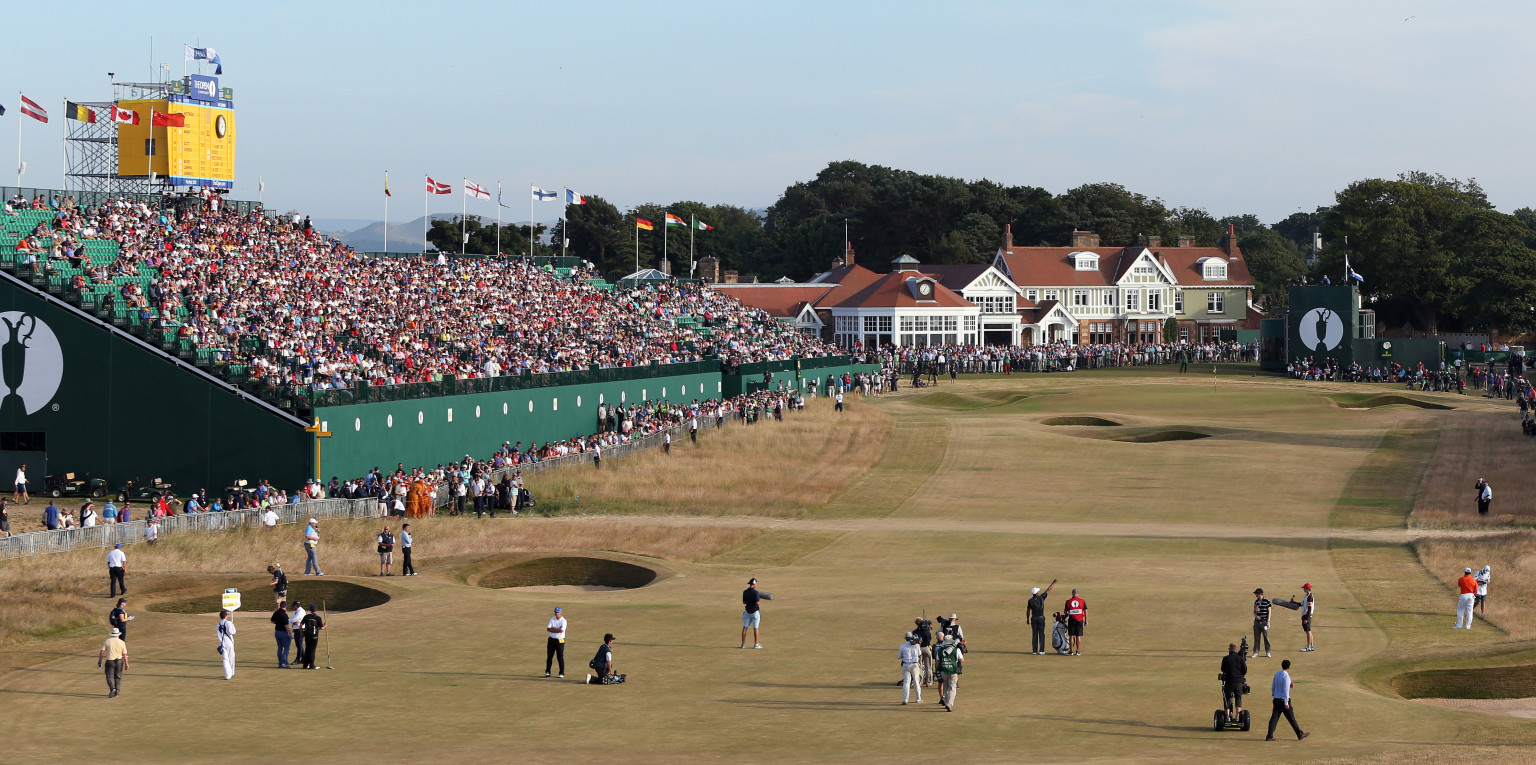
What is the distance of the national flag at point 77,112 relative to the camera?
5928 cm

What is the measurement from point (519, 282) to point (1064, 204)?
92180mm

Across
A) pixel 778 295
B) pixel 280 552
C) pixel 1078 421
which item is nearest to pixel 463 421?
pixel 280 552

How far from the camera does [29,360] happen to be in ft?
159

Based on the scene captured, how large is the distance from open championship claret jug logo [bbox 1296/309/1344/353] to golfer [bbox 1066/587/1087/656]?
81.1 metres

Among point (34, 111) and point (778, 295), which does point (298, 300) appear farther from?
point (778, 295)

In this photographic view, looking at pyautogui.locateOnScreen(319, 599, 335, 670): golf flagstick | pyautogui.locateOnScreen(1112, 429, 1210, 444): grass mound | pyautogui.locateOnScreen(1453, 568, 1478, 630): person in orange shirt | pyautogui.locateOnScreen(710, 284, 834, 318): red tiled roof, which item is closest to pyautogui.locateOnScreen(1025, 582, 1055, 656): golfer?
pyautogui.locateOnScreen(1453, 568, 1478, 630): person in orange shirt

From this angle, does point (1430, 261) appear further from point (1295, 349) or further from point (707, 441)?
point (707, 441)

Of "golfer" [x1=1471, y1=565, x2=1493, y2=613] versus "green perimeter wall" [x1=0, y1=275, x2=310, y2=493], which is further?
"green perimeter wall" [x1=0, y1=275, x2=310, y2=493]

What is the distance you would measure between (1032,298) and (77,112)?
8398cm

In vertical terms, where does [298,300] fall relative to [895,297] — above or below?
below

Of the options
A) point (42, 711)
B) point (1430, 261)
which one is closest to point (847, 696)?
point (42, 711)

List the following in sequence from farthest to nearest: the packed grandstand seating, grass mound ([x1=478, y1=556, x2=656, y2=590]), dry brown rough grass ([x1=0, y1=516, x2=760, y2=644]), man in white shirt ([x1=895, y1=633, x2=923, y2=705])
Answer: the packed grandstand seating < grass mound ([x1=478, y1=556, x2=656, y2=590]) < dry brown rough grass ([x1=0, y1=516, x2=760, y2=644]) < man in white shirt ([x1=895, y1=633, x2=923, y2=705])

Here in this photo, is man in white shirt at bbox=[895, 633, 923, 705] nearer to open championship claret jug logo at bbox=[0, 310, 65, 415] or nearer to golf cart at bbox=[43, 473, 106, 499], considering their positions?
golf cart at bbox=[43, 473, 106, 499]

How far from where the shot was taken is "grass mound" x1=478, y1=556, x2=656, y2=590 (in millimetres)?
36938
